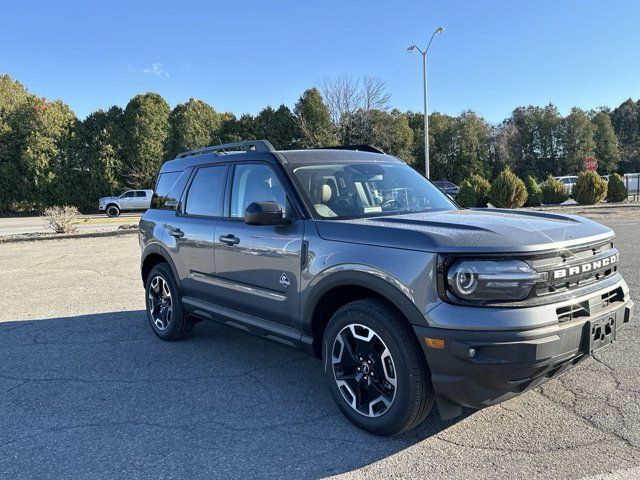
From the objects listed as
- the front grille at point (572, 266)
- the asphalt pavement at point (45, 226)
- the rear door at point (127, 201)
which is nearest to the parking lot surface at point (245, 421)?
the front grille at point (572, 266)

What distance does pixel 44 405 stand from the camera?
3.83 m

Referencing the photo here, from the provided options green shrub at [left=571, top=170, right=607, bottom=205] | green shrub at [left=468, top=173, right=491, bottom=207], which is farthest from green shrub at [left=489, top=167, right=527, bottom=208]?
green shrub at [left=571, top=170, right=607, bottom=205]

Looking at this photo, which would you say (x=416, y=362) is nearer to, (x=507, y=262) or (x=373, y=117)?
(x=507, y=262)

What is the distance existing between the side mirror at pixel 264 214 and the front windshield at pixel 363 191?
0.28 metres

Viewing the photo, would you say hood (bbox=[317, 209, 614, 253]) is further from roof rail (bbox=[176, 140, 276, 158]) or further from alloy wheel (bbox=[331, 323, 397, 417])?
roof rail (bbox=[176, 140, 276, 158])

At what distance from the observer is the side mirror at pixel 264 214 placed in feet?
11.6

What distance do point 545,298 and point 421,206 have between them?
1.55 m

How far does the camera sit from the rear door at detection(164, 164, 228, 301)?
15.1 ft

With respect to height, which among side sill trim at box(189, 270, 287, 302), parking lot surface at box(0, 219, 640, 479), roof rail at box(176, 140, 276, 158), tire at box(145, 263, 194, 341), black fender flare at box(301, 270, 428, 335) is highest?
roof rail at box(176, 140, 276, 158)

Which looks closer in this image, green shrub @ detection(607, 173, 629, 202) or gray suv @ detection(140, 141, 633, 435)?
gray suv @ detection(140, 141, 633, 435)

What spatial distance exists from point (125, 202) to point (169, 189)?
2963cm

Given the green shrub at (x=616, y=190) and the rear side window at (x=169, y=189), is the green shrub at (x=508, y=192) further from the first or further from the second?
the rear side window at (x=169, y=189)

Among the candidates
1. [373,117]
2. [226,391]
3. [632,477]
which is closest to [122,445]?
[226,391]

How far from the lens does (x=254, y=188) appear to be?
422cm
